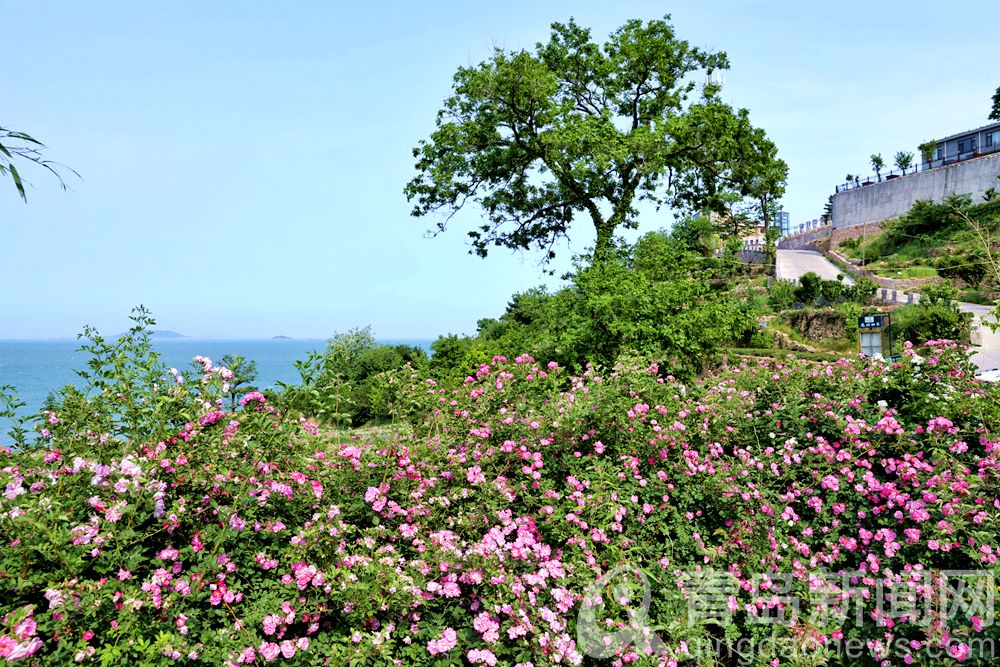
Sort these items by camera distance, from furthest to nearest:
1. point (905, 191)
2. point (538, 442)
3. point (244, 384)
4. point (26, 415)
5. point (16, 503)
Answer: point (905, 191)
point (538, 442)
point (244, 384)
point (26, 415)
point (16, 503)

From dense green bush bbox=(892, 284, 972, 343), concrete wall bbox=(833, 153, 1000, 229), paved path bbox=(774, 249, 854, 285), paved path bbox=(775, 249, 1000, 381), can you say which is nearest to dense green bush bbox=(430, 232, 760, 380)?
paved path bbox=(775, 249, 1000, 381)

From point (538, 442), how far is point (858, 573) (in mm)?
1906

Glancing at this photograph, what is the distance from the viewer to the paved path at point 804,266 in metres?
31.2

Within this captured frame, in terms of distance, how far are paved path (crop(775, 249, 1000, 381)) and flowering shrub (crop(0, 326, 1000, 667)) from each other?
8283mm

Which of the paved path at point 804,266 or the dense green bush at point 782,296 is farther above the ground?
the paved path at point 804,266

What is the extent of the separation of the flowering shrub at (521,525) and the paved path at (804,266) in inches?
1128

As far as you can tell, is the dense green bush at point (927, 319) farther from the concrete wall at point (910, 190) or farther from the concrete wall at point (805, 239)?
the concrete wall at point (805, 239)

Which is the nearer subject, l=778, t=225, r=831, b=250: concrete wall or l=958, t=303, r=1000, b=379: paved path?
l=958, t=303, r=1000, b=379: paved path

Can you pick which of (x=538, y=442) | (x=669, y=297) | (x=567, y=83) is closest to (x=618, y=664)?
(x=538, y=442)

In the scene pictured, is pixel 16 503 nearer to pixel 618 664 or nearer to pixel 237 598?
pixel 237 598

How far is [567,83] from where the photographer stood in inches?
642

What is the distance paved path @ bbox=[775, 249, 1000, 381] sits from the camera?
590 inches

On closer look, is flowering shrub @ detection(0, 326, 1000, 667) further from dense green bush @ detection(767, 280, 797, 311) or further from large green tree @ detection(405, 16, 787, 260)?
dense green bush @ detection(767, 280, 797, 311)

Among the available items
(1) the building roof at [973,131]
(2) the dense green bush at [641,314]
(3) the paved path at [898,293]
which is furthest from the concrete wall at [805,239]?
(2) the dense green bush at [641,314]
